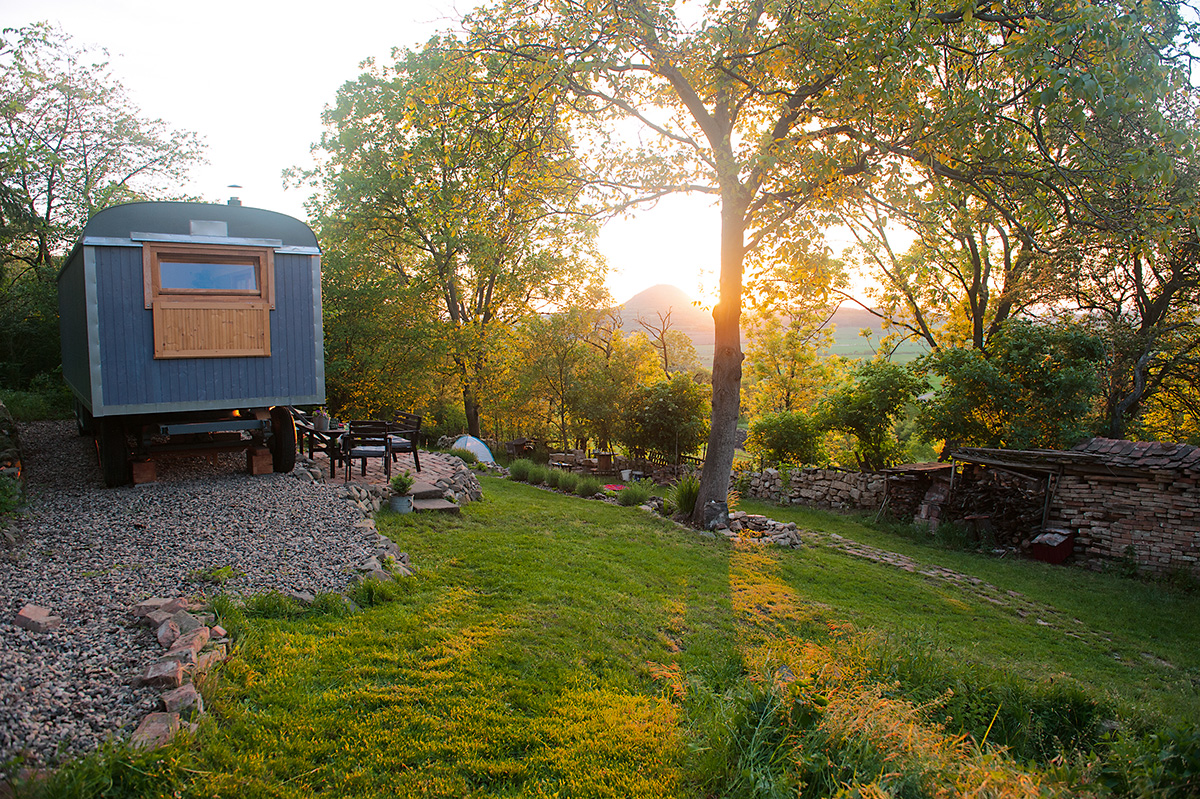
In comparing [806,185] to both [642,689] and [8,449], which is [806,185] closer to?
[642,689]

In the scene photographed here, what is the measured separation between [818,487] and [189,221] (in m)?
11.8

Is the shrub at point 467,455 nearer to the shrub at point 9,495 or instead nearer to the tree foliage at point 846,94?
the tree foliage at point 846,94

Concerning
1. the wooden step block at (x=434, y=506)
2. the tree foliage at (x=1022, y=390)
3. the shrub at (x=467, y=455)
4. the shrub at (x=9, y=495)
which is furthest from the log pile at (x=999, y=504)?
the shrub at (x=9, y=495)

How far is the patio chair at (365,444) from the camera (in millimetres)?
7477

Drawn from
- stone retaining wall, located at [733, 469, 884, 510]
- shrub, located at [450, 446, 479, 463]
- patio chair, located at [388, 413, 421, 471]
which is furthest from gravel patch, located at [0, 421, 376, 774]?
stone retaining wall, located at [733, 469, 884, 510]

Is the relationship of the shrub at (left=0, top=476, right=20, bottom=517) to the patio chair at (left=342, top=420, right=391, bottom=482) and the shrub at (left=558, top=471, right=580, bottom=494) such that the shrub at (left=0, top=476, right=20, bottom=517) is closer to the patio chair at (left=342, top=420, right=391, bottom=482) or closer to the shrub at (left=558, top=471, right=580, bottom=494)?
the patio chair at (left=342, top=420, right=391, bottom=482)

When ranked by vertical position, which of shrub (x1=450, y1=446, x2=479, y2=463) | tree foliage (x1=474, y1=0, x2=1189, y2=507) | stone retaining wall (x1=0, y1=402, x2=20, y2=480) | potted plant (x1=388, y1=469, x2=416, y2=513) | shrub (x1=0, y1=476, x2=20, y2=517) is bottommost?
shrub (x1=450, y1=446, x2=479, y2=463)

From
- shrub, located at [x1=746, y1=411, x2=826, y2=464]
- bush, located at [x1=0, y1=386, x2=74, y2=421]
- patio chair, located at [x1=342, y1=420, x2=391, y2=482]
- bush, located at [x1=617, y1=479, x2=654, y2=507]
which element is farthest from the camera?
shrub, located at [x1=746, y1=411, x2=826, y2=464]

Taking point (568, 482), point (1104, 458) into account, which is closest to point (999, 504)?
point (1104, 458)

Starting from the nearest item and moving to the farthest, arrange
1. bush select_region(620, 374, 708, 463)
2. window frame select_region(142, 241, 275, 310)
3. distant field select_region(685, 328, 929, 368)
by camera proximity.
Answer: window frame select_region(142, 241, 275, 310)
bush select_region(620, 374, 708, 463)
distant field select_region(685, 328, 929, 368)

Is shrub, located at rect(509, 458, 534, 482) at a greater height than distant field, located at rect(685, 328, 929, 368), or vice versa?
distant field, located at rect(685, 328, 929, 368)

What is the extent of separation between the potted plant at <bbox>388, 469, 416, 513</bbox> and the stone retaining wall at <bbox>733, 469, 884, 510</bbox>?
8882 mm

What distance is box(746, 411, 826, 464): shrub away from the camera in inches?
542

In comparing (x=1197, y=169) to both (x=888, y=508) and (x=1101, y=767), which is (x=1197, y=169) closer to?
(x=888, y=508)
